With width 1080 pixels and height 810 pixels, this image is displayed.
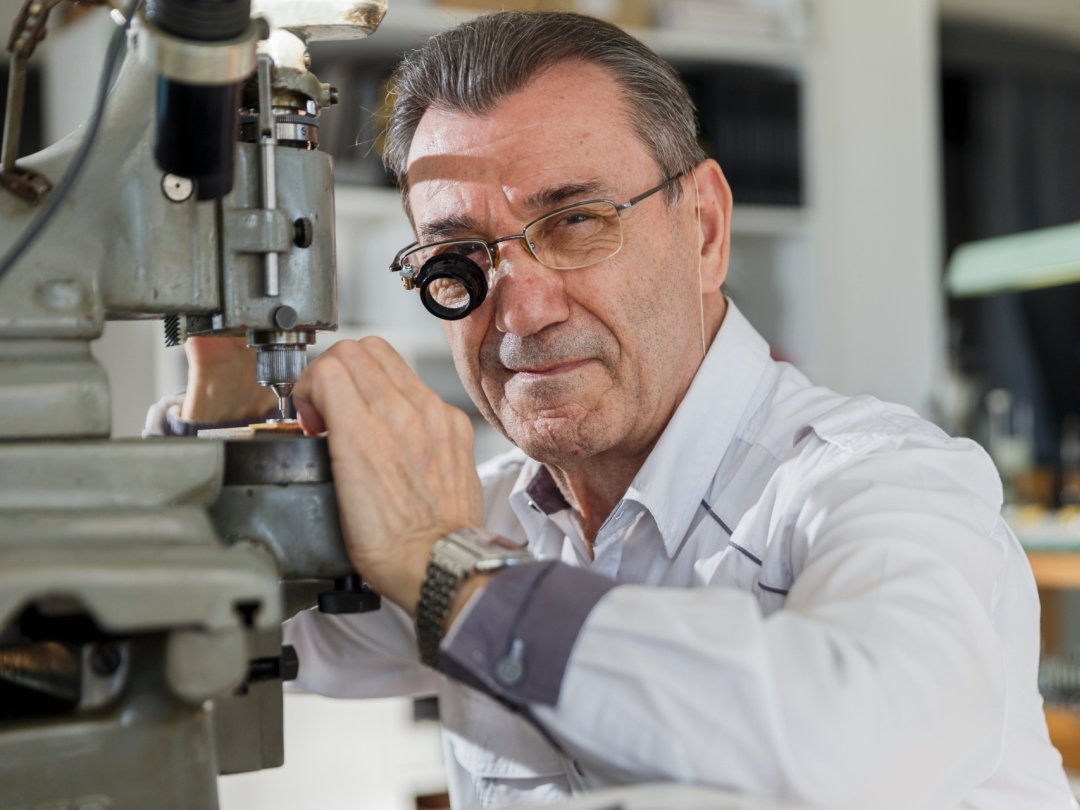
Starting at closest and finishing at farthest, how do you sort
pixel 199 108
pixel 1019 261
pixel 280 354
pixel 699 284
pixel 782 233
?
1. pixel 199 108
2. pixel 280 354
3. pixel 699 284
4. pixel 1019 261
5. pixel 782 233

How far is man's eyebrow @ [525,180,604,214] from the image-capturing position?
1359 millimetres

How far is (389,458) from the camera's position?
3.30ft

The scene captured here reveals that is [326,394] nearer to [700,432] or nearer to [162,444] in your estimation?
[162,444]

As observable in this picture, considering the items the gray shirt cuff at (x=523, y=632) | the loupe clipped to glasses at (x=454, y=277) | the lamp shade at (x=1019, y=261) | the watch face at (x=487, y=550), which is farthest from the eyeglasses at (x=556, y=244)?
the lamp shade at (x=1019, y=261)

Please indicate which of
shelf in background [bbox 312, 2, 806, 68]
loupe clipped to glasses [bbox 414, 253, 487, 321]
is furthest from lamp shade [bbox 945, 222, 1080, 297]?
loupe clipped to glasses [bbox 414, 253, 487, 321]

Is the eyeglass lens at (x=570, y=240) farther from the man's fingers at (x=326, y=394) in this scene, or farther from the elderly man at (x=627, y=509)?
the man's fingers at (x=326, y=394)

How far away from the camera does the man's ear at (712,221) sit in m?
1.58

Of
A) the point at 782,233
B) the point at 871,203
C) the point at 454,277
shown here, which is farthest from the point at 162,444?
the point at 871,203

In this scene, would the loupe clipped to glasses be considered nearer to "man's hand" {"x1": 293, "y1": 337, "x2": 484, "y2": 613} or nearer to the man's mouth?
the man's mouth

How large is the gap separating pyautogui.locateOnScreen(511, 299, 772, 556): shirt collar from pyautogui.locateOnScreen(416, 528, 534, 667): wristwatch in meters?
0.46

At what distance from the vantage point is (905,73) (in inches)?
170

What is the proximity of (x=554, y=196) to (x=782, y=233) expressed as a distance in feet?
9.94

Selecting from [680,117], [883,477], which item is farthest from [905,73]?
[883,477]

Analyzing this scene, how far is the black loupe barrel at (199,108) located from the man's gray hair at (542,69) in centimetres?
57
